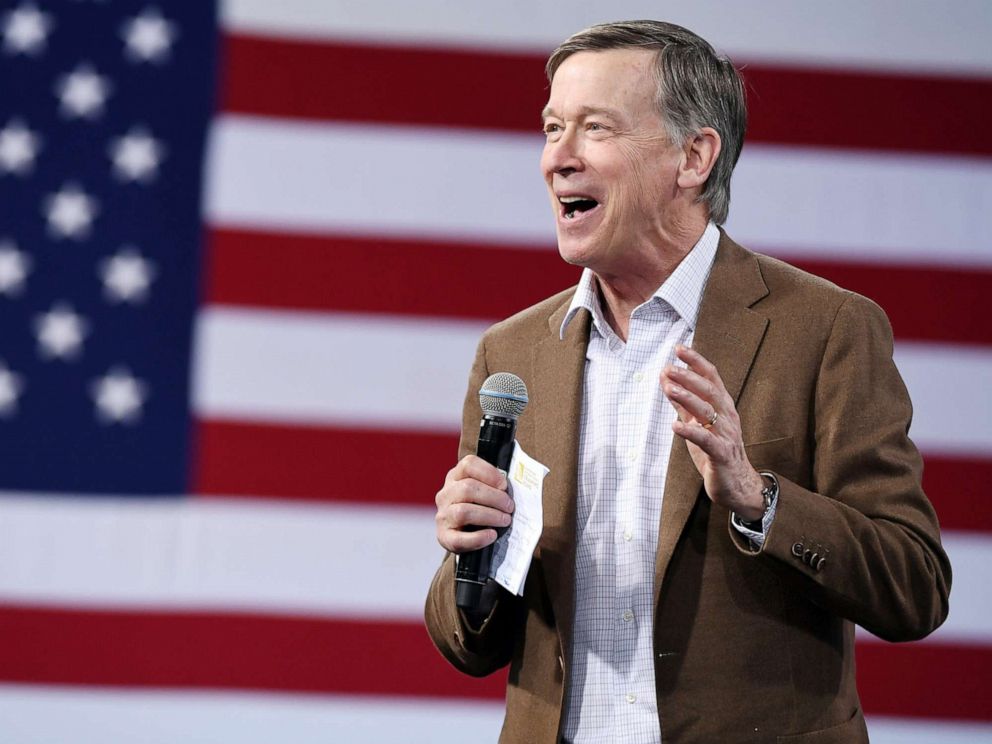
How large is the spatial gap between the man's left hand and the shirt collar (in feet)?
0.98

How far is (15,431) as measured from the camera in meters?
2.75

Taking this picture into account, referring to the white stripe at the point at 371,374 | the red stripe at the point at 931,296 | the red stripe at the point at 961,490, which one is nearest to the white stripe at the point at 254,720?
the red stripe at the point at 961,490

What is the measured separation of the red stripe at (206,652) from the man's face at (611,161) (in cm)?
151

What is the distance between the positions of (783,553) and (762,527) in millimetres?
38

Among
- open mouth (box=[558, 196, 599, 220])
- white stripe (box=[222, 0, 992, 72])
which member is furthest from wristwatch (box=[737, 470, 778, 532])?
white stripe (box=[222, 0, 992, 72])

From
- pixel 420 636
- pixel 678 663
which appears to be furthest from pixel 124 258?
pixel 678 663

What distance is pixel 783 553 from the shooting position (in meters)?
1.22

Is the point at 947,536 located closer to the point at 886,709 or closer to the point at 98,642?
the point at 886,709

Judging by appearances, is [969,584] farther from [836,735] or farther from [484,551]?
[484,551]

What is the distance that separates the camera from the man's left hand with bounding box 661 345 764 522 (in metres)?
1.16

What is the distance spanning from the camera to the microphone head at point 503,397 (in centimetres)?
136

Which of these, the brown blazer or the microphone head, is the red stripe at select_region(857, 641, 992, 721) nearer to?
the brown blazer

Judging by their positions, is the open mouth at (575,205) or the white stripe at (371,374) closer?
the open mouth at (575,205)

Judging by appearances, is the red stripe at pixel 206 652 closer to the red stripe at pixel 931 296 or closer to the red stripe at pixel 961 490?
the red stripe at pixel 961 490
